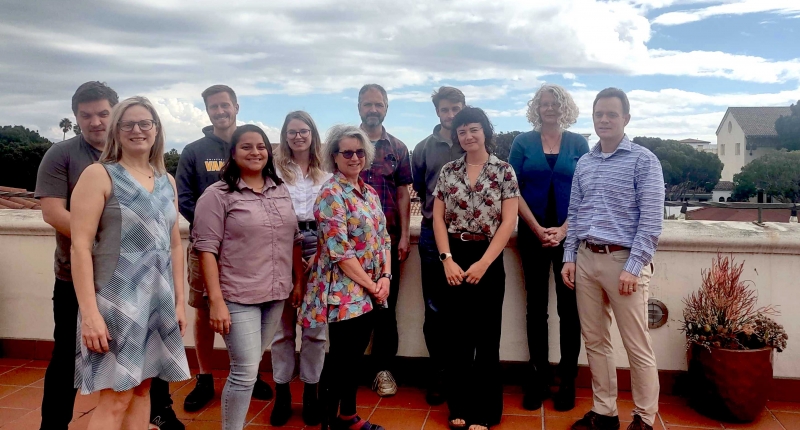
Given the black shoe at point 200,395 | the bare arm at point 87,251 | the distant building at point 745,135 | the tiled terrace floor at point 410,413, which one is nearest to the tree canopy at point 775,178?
the distant building at point 745,135

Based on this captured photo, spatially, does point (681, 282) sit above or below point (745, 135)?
below

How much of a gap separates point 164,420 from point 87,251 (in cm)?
133

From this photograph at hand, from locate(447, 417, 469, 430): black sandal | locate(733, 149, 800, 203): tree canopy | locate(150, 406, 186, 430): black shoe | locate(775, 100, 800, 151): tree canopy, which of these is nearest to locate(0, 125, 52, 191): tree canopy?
locate(150, 406, 186, 430): black shoe

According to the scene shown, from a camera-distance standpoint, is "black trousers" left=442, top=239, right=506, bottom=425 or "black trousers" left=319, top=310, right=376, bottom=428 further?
"black trousers" left=442, top=239, right=506, bottom=425

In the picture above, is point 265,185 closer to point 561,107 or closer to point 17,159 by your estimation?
point 561,107

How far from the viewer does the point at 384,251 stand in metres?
2.76

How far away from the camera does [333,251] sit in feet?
8.29

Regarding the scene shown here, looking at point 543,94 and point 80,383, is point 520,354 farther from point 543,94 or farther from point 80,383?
point 80,383

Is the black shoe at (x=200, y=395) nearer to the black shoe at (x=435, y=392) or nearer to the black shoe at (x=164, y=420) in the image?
the black shoe at (x=164, y=420)

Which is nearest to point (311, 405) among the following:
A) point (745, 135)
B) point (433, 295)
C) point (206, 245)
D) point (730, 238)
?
point (433, 295)

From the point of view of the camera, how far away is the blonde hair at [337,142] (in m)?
2.64

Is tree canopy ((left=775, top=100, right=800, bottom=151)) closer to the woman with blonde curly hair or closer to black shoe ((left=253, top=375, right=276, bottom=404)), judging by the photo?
the woman with blonde curly hair

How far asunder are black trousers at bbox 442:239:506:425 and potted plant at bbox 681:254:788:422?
3.73ft

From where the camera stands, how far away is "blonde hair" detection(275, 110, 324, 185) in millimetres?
2973
